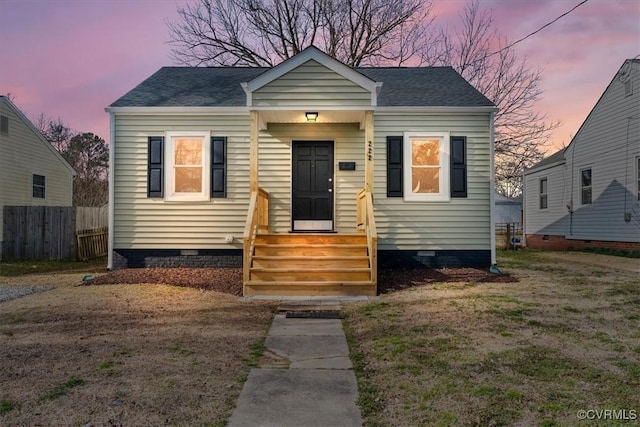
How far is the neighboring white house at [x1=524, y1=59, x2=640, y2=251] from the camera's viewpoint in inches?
528

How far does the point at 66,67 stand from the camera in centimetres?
1232

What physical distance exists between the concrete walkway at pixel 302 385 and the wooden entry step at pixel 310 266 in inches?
82.4

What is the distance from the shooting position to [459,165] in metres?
9.80

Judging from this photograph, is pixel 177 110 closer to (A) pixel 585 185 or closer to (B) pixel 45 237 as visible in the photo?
(B) pixel 45 237

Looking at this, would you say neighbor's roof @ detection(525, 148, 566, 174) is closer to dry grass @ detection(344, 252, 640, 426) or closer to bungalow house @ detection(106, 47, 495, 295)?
bungalow house @ detection(106, 47, 495, 295)

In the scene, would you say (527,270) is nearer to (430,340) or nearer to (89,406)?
(430,340)

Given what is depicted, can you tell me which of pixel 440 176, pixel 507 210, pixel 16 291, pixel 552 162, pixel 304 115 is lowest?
pixel 16 291

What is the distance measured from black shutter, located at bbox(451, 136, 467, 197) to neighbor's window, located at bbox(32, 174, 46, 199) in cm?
1485

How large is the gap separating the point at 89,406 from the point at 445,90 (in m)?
9.77

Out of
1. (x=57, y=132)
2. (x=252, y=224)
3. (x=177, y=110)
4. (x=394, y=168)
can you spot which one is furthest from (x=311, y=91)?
(x=57, y=132)

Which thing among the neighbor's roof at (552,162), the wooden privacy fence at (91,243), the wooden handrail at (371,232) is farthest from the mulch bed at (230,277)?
the neighbor's roof at (552,162)

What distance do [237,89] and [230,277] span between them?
461 centimetres

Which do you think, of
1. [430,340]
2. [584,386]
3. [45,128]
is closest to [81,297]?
[430,340]

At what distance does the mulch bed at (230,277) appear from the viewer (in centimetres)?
797
